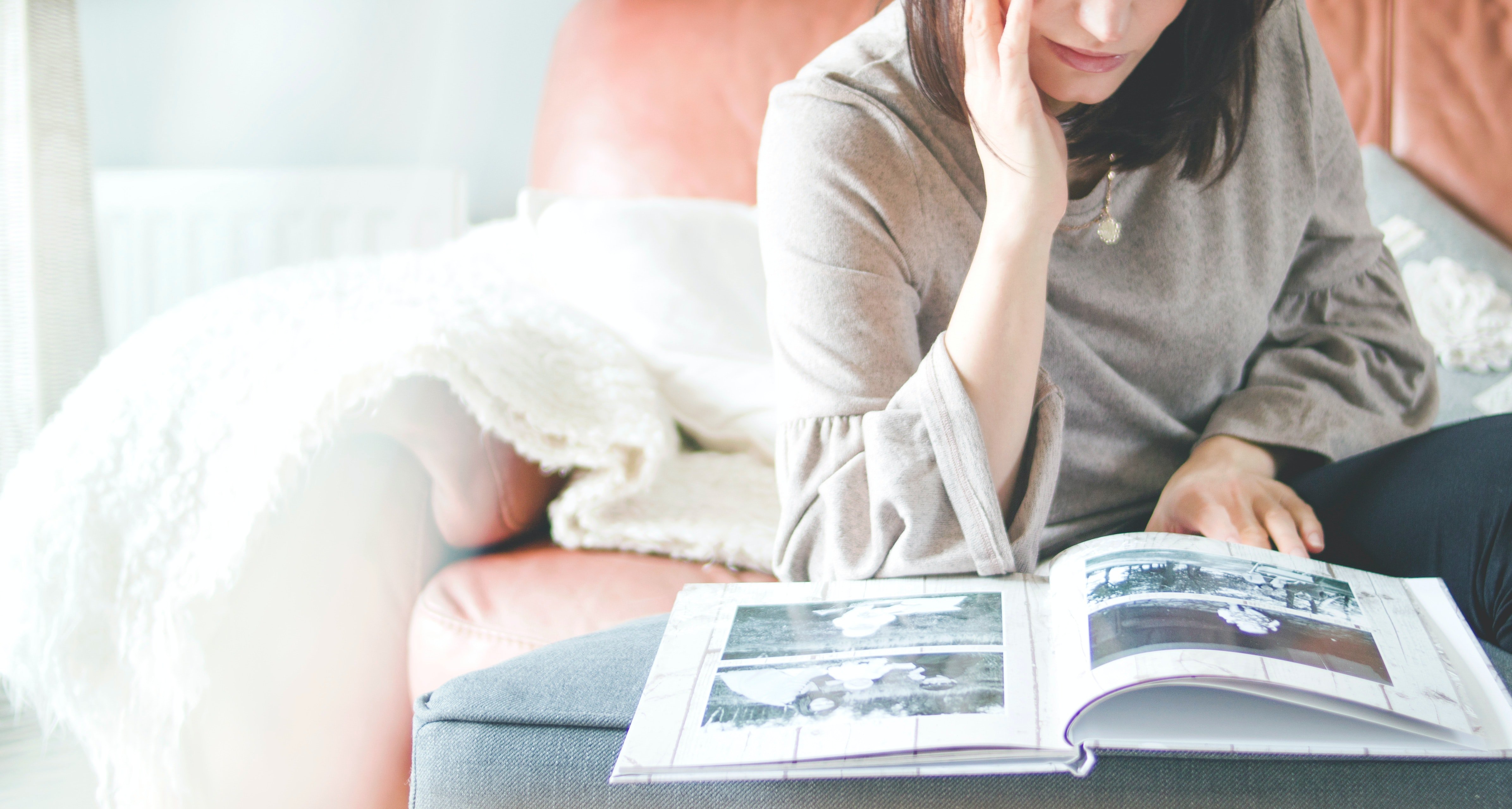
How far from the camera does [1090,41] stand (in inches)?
26.3

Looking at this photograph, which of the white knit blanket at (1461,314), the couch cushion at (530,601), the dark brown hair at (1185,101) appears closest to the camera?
the dark brown hair at (1185,101)

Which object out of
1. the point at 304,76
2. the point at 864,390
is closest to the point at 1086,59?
the point at 864,390

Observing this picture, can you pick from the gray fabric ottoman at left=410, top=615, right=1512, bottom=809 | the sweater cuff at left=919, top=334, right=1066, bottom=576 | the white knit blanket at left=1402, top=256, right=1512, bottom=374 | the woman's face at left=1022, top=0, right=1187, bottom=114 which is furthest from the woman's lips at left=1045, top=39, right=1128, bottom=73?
the white knit blanket at left=1402, top=256, right=1512, bottom=374

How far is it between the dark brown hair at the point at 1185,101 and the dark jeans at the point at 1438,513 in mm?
263

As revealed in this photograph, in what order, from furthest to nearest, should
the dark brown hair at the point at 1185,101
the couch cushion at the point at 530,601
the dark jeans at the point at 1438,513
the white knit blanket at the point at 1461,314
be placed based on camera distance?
1. the white knit blanket at the point at 1461,314
2. the couch cushion at the point at 530,601
3. the dark brown hair at the point at 1185,101
4. the dark jeans at the point at 1438,513

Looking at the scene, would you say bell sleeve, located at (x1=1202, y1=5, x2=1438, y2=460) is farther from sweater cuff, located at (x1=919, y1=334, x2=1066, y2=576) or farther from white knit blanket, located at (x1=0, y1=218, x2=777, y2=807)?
white knit blanket, located at (x1=0, y1=218, x2=777, y2=807)

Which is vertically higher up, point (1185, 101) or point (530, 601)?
point (1185, 101)

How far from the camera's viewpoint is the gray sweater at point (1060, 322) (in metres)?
Answer: 0.68

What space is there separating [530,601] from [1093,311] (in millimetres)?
552

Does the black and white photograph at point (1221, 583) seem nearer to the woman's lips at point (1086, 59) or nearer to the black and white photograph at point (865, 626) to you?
the black and white photograph at point (865, 626)

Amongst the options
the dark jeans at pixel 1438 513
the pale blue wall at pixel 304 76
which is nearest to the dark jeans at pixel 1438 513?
the dark jeans at pixel 1438 513

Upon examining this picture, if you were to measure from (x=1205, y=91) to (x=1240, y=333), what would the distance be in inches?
8.1

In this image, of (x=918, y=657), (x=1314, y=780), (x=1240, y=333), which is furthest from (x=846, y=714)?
(x=1240, y=333)

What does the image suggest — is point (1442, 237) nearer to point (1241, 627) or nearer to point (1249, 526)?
point (1249, 526)
